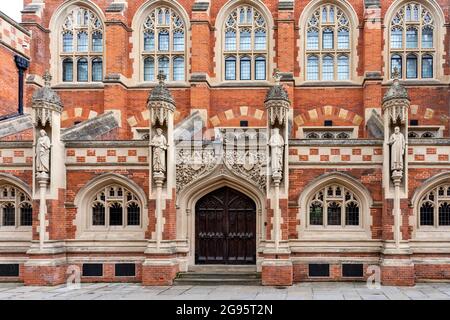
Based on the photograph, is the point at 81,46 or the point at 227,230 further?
the point at 81,46

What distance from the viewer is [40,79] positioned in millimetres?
23250

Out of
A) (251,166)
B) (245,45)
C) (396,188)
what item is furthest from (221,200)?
(245,45)

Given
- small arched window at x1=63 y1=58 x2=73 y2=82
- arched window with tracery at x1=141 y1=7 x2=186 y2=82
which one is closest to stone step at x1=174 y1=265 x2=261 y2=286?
arched window with tracery at x1=141 y1=7 x2=186 y2=82

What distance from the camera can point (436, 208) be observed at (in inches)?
649

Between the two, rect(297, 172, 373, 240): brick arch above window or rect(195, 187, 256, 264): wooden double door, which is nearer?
rect(297, 172, 373, 240): brick arch above window

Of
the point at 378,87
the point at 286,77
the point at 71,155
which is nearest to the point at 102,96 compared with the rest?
the point at 71,155

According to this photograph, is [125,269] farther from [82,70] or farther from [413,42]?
[413,42]

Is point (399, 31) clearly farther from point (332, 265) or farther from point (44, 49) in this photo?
point (44, 49)

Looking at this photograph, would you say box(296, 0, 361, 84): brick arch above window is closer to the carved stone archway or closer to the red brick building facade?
the red brick building facade

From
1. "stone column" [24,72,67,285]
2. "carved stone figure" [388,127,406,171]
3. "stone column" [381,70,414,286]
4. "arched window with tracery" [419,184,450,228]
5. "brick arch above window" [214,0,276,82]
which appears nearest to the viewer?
"stone column" [381,70,414,286]

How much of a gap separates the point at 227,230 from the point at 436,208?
673 centimetres

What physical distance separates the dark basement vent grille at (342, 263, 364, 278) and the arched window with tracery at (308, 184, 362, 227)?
4.17 ft

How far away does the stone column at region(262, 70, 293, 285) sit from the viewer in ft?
51.5

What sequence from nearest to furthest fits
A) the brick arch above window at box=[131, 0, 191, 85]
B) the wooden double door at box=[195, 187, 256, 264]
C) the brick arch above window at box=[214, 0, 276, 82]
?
the wooden double door at box=[195, 187, 256, 264] → the brick arch above window at box=[214, 0, 276, 82] → the brick arch above window at box=[131, 0, 191, 85]
